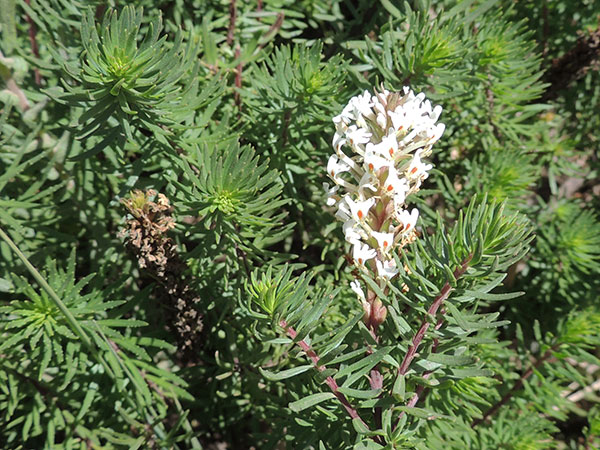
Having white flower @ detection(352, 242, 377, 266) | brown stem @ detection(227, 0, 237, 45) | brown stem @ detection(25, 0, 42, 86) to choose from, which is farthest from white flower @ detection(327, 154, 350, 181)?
brown stem @ detection(25, 0, 42, 86)

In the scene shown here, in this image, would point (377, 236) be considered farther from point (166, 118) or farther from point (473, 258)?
point (166, 118)

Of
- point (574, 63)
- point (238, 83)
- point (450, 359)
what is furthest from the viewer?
point (574, 63)

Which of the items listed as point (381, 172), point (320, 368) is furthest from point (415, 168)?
point (320, 368)

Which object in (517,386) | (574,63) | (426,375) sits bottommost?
(517,386)

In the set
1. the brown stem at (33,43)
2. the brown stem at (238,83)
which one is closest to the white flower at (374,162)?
the brown stem at (238,83)

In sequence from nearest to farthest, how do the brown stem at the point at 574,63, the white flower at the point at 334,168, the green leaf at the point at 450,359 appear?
the green leaf at the point at 450,359, the white flower at the point at 334,168, the brown stem at the point at 574,63

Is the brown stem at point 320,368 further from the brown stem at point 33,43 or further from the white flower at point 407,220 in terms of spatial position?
the brown stem at point 33,43

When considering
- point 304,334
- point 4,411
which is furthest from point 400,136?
point 4,411

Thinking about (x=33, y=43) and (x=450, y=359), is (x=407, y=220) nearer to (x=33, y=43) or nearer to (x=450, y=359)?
(x=450, y=359)
